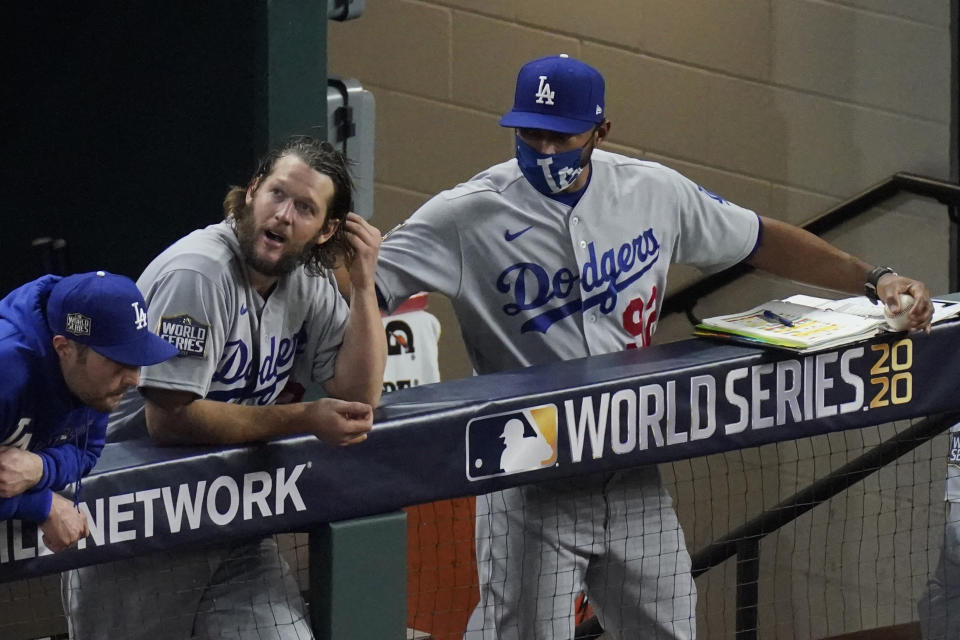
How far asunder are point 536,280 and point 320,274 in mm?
578

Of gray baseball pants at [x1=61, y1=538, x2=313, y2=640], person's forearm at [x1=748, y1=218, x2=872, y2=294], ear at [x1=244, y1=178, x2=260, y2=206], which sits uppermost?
ear at [x1=244, y1=178, x2=260, y2=206]

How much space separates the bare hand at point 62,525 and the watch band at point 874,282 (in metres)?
1.81

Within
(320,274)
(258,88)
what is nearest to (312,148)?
(320,274)

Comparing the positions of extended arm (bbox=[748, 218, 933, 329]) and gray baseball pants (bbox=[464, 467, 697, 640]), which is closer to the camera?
gray baseball pants (bbox=[464, 467, 697, 640])

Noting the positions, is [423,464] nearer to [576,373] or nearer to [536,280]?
[576,373]

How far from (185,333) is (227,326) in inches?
4.9

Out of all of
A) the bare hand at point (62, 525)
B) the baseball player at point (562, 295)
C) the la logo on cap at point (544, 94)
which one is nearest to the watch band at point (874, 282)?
the baseball player at point (562, 295)

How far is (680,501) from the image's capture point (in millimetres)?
5414

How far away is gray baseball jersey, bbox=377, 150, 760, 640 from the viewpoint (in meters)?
3.13

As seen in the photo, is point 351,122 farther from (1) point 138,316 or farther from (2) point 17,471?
(2) point 17,471

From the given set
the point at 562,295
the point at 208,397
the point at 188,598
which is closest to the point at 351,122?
the point at 562,295

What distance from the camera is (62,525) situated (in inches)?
89.5

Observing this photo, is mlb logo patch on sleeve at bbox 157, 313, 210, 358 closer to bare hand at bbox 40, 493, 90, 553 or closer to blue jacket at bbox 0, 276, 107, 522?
blue jacket at bbox 0, 276, 107, 522

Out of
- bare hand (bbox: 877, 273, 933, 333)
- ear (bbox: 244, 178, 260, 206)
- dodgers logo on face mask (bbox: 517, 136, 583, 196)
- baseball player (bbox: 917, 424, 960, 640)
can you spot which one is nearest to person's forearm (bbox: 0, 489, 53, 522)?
ear (bbox: 244, 178, 260, 206)
